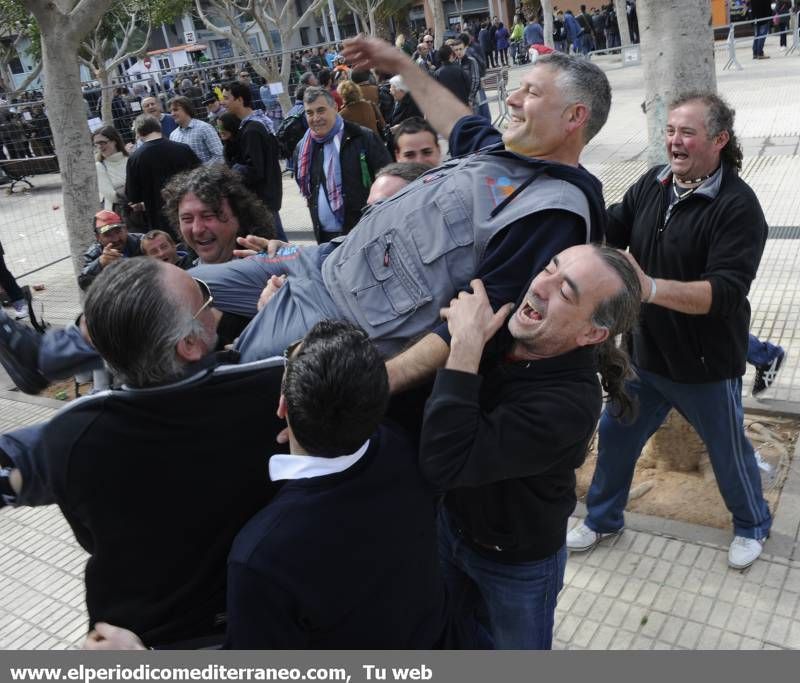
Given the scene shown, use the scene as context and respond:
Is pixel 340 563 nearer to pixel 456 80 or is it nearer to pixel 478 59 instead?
pixel 456 80

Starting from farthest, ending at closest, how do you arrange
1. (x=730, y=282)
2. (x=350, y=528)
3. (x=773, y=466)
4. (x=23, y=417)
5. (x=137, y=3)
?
(x=137, y=3) → (x=23, y=417) → (x=773, y=466) → (x=730, y=282) → (x=350, y=528)

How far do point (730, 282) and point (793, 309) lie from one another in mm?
2965

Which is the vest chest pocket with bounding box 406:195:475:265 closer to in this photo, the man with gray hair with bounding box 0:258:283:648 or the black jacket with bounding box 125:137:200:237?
the man with gray hair with bounding box 0:258:283:648

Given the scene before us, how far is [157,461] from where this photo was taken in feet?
4.91

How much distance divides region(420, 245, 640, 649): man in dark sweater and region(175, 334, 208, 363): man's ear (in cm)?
52

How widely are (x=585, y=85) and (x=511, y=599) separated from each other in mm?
1438

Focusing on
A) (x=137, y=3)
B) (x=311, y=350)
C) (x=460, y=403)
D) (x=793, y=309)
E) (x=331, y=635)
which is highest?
(x=137, y=3)

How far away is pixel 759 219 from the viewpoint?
256 cm

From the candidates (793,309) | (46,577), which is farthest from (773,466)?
(46,577)

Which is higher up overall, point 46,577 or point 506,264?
point 506,264

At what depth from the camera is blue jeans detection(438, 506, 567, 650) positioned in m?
1.93

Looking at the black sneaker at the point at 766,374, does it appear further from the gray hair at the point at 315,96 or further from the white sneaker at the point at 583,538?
the gray hair at the point at 315,96

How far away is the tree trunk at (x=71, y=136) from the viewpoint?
5285mm

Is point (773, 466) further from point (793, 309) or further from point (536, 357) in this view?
point (536, 357)
